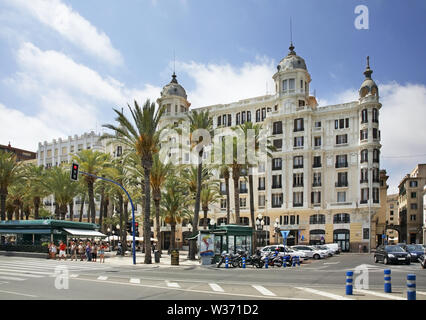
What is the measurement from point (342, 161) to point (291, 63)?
18214 millimetres

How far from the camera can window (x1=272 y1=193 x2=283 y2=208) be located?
6600 cm

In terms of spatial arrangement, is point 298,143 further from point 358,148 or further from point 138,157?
point 138,157

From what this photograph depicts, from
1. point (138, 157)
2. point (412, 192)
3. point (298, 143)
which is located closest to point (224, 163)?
point (138, 157)

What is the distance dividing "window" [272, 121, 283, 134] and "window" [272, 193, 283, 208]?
410 inches

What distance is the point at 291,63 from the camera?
67.6m

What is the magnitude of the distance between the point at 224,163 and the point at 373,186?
27.3 metres

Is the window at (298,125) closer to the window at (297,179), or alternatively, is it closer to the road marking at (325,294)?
the window at (297,179)

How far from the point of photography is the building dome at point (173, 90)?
78.7 meters

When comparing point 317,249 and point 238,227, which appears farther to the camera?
point 317,249

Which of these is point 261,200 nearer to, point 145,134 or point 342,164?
point 342,164

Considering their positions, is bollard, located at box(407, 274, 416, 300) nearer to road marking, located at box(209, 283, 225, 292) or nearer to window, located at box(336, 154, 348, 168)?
road marking, located at box(209, 283, 225, 292)

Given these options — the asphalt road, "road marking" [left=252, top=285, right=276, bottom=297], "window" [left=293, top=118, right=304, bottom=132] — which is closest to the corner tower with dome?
"window" [left=293, top=118, right=304, bottom=132]

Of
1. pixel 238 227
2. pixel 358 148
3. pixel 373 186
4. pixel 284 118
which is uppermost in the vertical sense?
pixel 284 118
